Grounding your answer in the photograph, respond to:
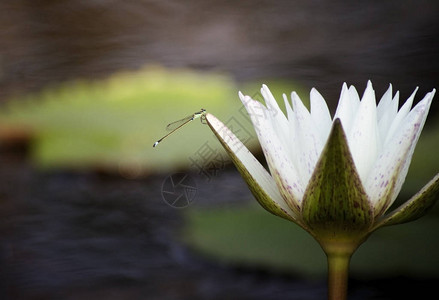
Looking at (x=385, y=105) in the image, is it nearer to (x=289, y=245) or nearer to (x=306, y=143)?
(x=306, y=143)

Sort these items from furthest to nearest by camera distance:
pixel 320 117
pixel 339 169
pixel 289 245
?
pixel 289 245 < pixel 320 117 < pixel 339 169

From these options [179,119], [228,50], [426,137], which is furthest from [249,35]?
[426,137]

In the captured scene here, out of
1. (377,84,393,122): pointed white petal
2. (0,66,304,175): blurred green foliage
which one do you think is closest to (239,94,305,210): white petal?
(377,84,393,122): pointed white petal

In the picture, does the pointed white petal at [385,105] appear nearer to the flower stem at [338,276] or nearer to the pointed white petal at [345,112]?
the pointed white petal at [345,112]

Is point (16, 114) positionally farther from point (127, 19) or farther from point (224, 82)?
point (224, 82)

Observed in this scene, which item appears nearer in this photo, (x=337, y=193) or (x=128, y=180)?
(x=337, y=193)

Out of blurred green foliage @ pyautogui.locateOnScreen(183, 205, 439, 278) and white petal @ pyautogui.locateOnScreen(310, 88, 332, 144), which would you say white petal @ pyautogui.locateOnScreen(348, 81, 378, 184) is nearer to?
white petal @ pyautogui.locateOnScreen(310, 88, 332, 144)

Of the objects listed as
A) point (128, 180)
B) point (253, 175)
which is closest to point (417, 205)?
point (253, 175)
